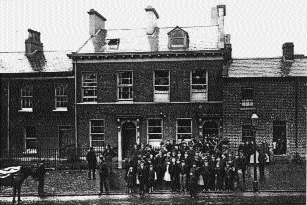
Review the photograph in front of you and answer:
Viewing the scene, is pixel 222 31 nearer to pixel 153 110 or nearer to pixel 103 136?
pixel 153 110

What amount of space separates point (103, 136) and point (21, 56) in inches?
392

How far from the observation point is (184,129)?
27.4 meters

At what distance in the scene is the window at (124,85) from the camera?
2816 cm

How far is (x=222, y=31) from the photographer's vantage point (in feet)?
91.0

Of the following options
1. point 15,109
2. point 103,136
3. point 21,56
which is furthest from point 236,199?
point 21,56

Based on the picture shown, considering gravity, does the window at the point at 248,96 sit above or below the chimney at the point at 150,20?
below

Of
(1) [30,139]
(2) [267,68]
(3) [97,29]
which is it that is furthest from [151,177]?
(3) [97,29]

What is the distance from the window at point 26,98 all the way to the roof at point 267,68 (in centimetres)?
1446

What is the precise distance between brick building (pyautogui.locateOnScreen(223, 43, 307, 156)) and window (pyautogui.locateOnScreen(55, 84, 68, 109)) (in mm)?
11563

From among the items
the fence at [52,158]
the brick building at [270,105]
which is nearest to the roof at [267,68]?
the brick building at [270,105]

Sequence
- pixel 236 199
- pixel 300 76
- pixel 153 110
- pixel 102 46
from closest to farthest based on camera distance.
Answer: pixel 236 199
pixel 300 76
pixel 153 110
pixel 102 46

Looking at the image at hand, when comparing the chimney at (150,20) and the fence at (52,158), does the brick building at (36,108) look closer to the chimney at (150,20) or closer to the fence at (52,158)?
the fence at (52,158)

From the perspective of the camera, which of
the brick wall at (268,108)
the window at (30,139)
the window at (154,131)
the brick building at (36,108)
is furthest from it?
the window at (30,139)

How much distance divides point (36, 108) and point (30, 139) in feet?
7.65
